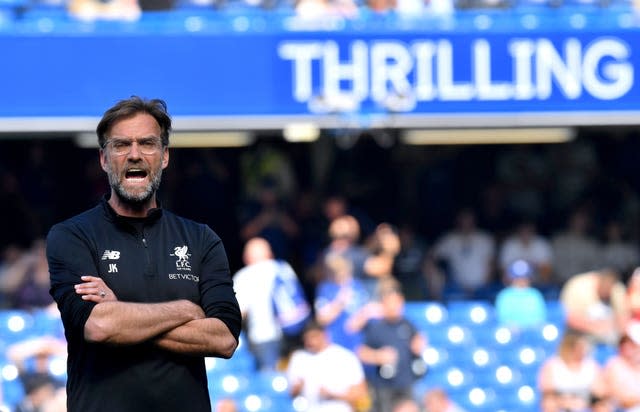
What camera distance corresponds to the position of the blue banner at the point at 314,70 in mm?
11562

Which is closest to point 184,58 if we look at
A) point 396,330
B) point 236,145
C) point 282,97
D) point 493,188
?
point 282,97

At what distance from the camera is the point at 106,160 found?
354 cm

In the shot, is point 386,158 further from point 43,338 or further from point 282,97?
point 43,338

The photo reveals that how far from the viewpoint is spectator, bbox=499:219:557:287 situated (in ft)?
41.0

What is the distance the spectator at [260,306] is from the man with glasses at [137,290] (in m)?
7.34

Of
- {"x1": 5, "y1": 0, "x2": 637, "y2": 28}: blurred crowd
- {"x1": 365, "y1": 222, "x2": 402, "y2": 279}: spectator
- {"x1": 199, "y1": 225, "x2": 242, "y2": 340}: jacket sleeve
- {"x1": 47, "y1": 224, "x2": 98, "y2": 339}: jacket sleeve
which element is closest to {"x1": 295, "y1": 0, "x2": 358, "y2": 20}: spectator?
{"x1": 5, "y1": 0, "x2": 637, "y2": 28}: blurred crowd

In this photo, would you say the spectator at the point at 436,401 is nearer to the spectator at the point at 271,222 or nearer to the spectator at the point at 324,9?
the spectator at the point at 271,222

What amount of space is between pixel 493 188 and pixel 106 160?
10.9 m

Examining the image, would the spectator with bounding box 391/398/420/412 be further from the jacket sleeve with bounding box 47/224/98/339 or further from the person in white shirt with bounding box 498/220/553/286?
the jacket sleeve with bounding box 47/224/98/339

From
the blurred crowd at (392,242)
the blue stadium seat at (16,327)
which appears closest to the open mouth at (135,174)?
the blurred crowd at (392,242)

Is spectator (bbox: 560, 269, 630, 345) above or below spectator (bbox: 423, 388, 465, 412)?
above

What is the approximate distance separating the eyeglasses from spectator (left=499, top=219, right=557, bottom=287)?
358 inches

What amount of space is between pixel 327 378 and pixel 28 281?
9.67ft

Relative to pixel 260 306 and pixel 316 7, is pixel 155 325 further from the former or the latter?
pixel 316 7
